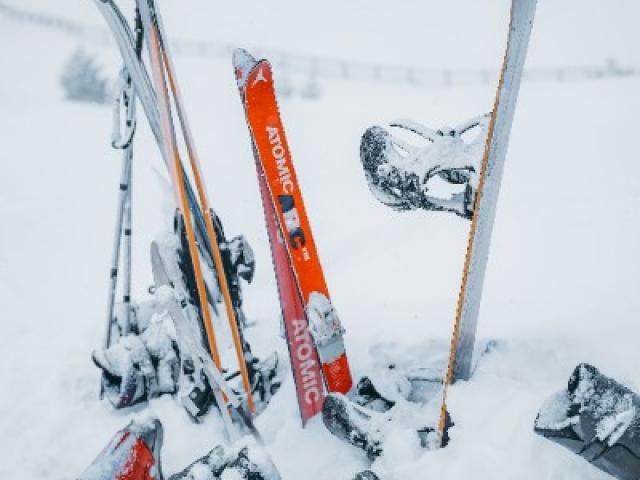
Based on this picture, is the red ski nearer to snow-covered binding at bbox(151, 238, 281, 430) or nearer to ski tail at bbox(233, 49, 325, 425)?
ski tail at bbox(233, 49, 325, 425)

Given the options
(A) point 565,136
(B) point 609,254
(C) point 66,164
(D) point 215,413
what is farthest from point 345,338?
(C) point 66,164

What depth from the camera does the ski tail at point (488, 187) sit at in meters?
1.45

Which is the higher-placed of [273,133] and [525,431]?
[273,133]

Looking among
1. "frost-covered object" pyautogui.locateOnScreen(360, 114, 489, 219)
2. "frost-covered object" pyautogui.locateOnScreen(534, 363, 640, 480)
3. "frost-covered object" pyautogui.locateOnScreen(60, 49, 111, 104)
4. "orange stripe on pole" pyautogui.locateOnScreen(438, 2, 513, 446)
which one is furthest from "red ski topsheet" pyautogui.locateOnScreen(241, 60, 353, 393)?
"frost-covered object" pyautogui.locateOnScreen(60, 49, 111, 104)

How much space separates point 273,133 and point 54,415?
1.80 meters

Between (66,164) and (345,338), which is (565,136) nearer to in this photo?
(345,338)

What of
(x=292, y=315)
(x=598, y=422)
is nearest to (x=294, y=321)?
(x=292, y=315)

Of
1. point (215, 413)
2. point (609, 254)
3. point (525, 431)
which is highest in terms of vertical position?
point (609, 254)

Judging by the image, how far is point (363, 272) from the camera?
146 inches

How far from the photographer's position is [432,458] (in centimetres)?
163

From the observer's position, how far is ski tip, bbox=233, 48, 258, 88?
7.33 feet

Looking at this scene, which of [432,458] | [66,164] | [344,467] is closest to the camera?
[432,458]

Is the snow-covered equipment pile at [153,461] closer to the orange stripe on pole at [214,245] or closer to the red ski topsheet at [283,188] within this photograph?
the orange stripe on pole at [214,245]

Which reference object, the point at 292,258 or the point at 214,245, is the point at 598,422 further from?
the point at 214,245
